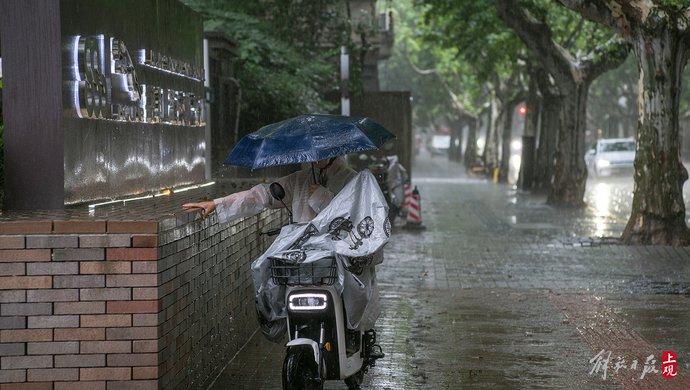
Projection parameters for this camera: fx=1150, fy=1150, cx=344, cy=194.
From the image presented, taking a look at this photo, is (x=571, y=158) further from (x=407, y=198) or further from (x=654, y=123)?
(x=654, y=123)

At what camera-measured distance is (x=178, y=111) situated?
10.3 metres

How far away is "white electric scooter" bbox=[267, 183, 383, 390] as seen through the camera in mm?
6242

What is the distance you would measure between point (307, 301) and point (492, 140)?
1635 inches

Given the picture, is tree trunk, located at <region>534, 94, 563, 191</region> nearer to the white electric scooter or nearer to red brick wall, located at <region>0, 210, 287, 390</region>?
the white electric scooter

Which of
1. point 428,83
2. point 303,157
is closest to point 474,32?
point 303,157

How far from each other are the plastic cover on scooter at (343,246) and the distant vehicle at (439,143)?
9220 centimetres

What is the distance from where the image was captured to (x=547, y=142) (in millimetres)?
31422

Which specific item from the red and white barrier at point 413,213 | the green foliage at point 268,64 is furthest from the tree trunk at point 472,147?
the red and white barrier at point 413,213

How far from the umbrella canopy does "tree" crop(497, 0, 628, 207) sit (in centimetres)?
1545

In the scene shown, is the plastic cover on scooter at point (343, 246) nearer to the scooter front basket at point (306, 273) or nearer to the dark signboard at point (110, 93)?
the scooter front basket at point (306, 273)

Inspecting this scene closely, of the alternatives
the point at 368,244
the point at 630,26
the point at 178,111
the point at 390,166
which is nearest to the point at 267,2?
the point at 390,166

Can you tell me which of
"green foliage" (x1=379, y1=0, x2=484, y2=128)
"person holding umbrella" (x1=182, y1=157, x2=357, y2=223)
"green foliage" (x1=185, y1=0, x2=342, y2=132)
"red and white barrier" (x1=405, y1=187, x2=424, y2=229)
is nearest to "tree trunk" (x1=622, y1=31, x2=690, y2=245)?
"red and white barrier" (x1=405, y1=187, x2=424, y2=229)

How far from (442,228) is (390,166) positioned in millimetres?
1854

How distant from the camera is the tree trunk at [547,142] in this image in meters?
30.0
